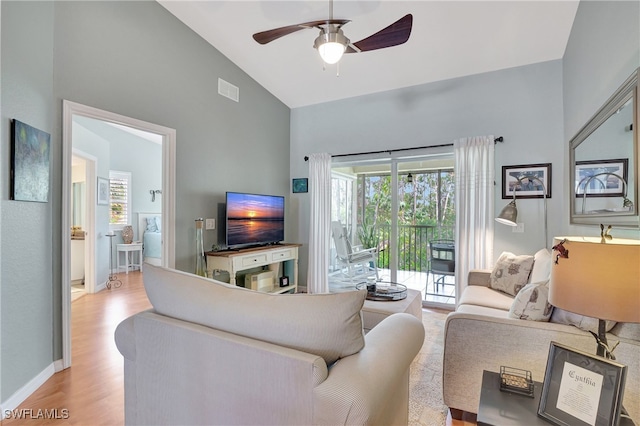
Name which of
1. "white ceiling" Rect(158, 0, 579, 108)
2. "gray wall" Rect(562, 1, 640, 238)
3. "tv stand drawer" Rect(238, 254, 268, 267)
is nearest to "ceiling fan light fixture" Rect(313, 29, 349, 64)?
"white ceiling" Rect(158, 0, 579, 108)

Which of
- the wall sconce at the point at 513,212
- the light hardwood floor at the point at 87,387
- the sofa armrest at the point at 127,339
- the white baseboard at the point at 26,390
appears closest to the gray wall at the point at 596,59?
the wall sconce at the point at 513,212

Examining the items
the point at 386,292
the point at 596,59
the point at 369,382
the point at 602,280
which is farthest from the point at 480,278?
the point at 369,382

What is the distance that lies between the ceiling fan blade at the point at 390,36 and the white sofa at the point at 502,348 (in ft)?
6.12

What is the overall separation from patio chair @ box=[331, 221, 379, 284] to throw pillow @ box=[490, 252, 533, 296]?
1.71 meters

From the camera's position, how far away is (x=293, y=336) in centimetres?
105

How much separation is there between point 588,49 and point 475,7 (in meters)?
0.96

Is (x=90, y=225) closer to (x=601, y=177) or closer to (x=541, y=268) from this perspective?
(x=541, y=268)

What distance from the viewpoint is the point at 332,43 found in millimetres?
2172

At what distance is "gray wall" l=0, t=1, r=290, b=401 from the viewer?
1931 millimetres

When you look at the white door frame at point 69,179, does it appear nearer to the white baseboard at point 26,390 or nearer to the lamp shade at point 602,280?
the white baseboard at point 26,390

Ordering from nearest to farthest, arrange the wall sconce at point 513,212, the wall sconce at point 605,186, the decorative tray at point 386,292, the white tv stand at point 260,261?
1. the wall sconce at point 605,186
2. the decorative tray at point 386,292
3. the wall sconce at point 513,212
4. the white tv stand at point 260,261

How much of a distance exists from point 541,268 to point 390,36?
86.1 inches

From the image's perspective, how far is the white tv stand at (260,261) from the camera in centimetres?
332

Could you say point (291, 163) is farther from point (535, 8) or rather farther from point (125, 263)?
point (125, 263)
